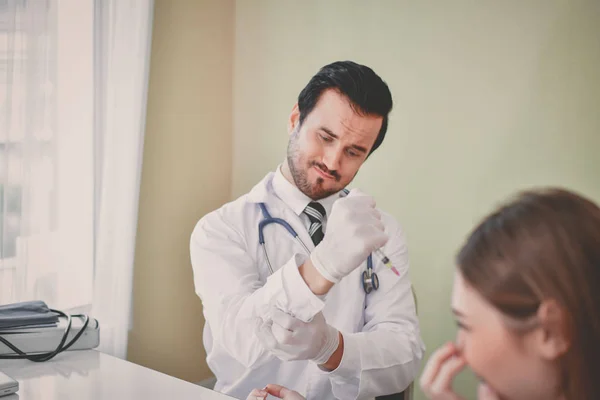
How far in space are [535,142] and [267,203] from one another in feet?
3.05

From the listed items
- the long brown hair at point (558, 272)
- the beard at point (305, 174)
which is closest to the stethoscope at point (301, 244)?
Result: the beard at point (305, 174)

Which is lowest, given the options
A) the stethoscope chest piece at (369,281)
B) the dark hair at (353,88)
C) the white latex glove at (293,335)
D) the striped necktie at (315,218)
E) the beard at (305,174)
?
the white latex glove at (293,335)

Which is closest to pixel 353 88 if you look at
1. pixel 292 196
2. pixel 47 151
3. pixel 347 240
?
pixel 292 196

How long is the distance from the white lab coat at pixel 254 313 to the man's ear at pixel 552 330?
2.63 ft

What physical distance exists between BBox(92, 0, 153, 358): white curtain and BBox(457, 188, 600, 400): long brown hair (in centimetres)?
151

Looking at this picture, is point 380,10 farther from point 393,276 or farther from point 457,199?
point 393,276

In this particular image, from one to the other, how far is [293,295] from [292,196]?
1.90 feet

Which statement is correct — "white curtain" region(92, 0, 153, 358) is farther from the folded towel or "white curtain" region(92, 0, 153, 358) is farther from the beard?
the beard

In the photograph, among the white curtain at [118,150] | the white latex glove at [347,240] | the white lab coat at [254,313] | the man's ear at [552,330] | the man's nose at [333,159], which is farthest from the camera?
the white curtain at [118,150]

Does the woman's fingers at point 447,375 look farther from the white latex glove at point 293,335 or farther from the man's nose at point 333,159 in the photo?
the man's nose at point 333,159

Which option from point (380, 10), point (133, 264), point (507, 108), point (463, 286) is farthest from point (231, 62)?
point (463, 286)

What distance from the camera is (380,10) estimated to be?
7.97ft

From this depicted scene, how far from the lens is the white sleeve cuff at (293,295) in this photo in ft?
4.65

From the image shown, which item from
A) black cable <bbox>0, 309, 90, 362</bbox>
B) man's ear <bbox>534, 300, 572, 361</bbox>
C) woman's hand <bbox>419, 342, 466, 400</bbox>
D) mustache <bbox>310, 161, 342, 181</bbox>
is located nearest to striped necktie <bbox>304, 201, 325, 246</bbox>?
mustache <bbox>310, 161, 342, 181</bbox>
